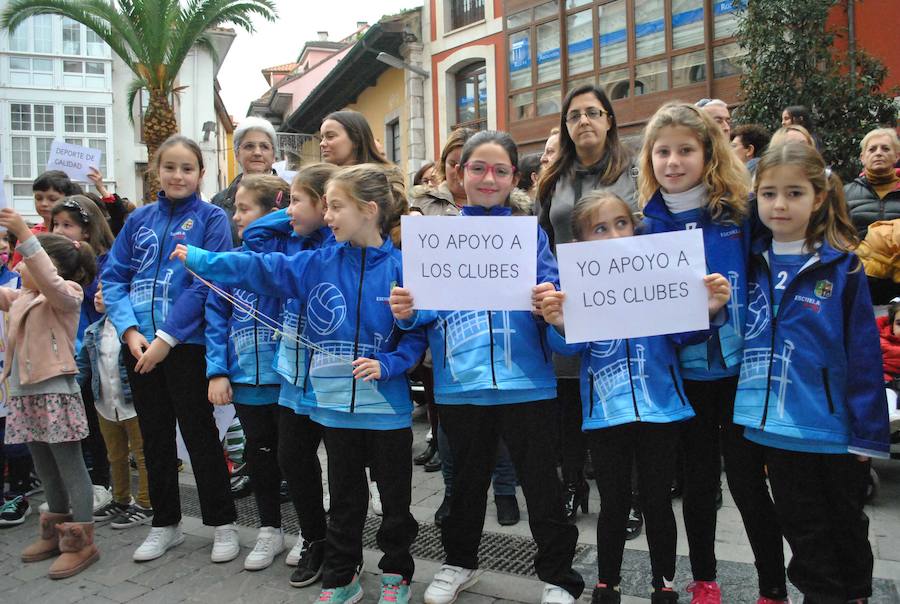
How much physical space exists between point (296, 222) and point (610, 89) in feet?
40.6

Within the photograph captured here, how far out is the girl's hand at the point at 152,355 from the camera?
3678mm

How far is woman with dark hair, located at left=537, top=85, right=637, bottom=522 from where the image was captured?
3.67m

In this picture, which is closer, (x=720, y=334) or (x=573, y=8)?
(x=720, y=334)

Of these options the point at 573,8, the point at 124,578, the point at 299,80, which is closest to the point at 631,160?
the point at 124,578

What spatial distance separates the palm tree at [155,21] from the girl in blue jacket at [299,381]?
13.1 metres

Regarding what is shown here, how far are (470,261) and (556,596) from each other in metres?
1.34

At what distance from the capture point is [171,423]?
4004mm

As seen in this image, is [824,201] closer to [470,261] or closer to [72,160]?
[470,261]

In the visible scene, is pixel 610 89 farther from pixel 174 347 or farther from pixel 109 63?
pixel 109 63

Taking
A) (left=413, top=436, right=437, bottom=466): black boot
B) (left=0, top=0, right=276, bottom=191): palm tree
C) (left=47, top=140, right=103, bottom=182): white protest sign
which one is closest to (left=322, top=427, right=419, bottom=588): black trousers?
(left=413, top=436, right=437, bottom=466): black boot

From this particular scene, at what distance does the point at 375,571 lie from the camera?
357 centimetres

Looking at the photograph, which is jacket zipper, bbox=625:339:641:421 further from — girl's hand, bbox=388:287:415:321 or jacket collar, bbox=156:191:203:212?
jacket collar, bbox=156:191:203:212


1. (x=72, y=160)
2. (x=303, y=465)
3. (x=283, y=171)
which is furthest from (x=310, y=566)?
(x=72, y=160)

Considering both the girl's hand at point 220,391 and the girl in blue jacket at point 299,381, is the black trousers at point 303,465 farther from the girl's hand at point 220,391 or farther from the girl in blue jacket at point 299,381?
the girl's hand at point 220,391
